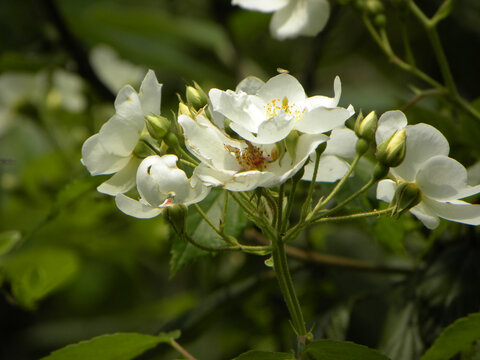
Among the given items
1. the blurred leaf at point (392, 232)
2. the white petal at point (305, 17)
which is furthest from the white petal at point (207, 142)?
the white petal at point (305, 17)

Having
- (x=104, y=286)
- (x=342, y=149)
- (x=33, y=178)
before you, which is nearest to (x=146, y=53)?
(x=33, y=178)

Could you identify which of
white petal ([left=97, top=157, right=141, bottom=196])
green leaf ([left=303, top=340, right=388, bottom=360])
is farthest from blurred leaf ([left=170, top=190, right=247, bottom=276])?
green leaf ([left=303, top=340, right=388, bottom=360])

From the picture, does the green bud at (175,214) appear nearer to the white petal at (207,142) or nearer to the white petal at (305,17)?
the white petal at (207,142)

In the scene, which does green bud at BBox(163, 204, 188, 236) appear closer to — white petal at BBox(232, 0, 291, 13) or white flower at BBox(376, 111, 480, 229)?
white flower at BBox(376, 111, 480, 229)

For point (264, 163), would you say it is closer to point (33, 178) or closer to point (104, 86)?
point (104, 86)

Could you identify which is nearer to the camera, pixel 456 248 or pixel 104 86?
pixel 456 248

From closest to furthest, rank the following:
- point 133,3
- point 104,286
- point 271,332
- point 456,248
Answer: point 456,248
point 271,332
point 104,286
point 133,3

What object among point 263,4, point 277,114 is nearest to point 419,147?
point 277,114
